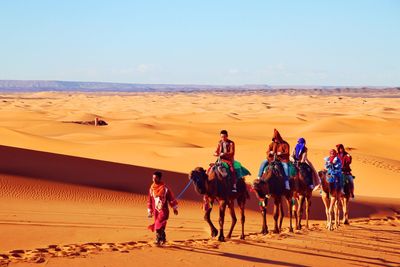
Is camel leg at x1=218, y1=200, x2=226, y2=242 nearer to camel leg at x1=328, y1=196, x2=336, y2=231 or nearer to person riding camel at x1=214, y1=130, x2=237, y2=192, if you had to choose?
person riding camel at x1=214, y1=130, x2=237, y2=192

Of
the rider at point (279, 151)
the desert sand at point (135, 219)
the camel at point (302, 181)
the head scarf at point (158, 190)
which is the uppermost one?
the rider at point (279, 151)

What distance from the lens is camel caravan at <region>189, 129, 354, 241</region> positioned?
12.8 meters

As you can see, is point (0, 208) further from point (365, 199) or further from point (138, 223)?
point (365, 199)

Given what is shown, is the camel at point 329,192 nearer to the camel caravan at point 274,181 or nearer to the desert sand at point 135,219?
the camel caravan at point 274,181

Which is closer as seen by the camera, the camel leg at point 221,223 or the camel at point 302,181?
the camel leg at point 221,223

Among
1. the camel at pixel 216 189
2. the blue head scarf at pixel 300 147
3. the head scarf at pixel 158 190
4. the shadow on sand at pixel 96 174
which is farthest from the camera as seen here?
the shadow on sand at pixel 96 174

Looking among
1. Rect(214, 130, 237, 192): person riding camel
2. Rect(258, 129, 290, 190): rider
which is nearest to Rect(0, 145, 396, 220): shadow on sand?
Rect(258, 129, 290, 190): rider

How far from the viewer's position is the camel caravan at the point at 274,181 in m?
12.8

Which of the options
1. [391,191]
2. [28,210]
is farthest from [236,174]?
[391,191]

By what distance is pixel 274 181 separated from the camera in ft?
46.8

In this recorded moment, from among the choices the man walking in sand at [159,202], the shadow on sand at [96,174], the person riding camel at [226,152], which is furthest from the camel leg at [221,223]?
the shadow on sand at [96,174]

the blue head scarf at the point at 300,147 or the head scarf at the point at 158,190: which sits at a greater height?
the blue head scarf at the point at 300,147

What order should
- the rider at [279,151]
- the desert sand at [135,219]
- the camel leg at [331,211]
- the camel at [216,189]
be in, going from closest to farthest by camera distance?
the desert sand at [135,219], the camel at [216,189], the rider at [279,151], the camel leg at [331,211]

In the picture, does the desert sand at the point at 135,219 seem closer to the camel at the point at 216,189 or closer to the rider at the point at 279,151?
the camel at the point at 216,189
